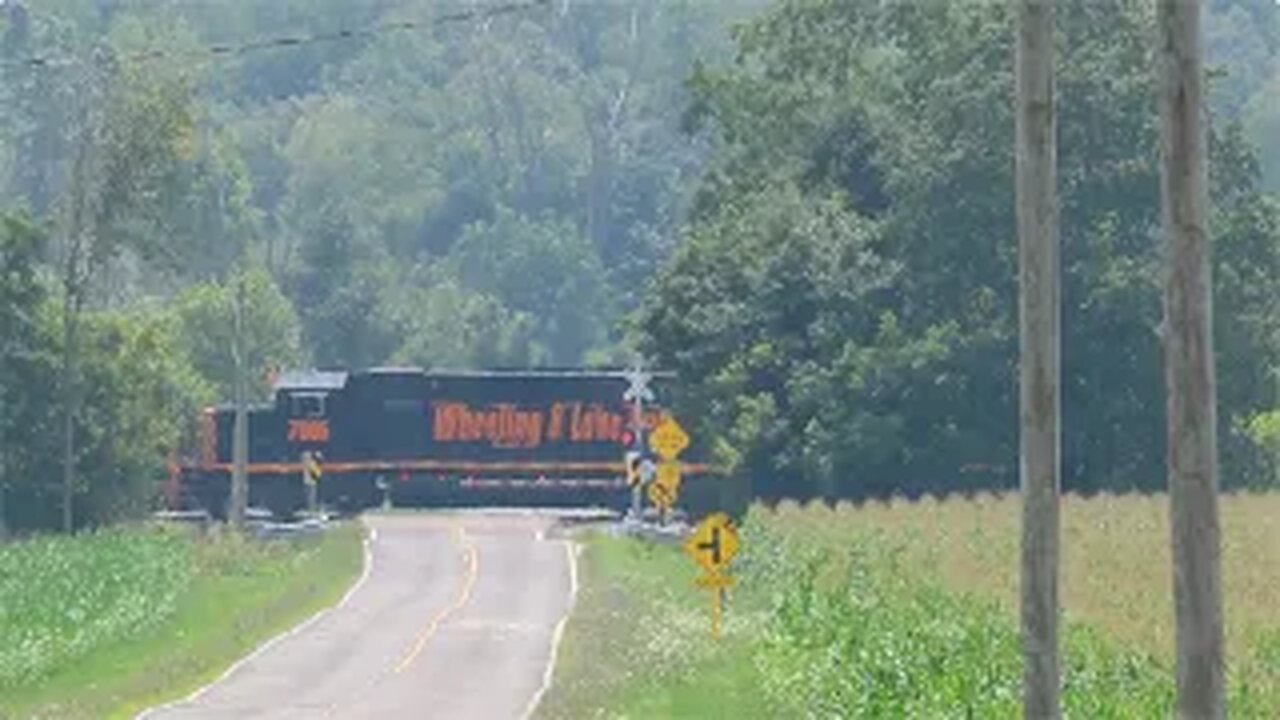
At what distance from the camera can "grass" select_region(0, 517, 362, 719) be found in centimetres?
5034

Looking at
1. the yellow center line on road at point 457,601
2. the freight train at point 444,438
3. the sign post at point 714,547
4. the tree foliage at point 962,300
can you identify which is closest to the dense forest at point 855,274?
the tree foliage at point 962,300

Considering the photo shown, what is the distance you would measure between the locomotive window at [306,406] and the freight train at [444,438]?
25 mm

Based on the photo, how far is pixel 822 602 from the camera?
51.8m

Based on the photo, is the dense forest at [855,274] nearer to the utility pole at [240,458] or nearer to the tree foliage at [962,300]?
the tree foliage at [962,300]

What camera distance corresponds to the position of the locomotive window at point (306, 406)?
96.2m

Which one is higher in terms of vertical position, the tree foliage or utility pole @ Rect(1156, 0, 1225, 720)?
the tree foliage

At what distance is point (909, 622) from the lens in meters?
43.2

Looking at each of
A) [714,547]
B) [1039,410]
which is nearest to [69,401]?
[714,547]

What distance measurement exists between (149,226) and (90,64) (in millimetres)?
5357

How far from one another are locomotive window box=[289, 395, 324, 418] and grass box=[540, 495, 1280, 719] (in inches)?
995

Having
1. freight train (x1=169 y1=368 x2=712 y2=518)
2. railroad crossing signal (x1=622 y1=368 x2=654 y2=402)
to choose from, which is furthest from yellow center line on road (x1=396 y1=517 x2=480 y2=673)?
freight train (x1=169 y1=368 x2=712 y2=518)

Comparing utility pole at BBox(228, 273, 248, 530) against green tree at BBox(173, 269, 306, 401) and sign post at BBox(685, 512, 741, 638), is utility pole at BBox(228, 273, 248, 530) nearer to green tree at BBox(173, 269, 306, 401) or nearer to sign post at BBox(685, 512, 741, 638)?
sign post at BBox(685, 512, 741, 638)

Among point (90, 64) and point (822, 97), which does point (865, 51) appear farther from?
point (90, 64)

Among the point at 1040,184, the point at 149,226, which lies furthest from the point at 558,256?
the point at 1040,184
